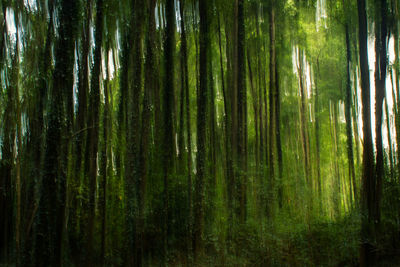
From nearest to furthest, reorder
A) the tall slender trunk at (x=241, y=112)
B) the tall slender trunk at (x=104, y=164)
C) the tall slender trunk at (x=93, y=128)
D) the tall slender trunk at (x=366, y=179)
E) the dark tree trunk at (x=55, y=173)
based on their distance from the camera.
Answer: the dark tree trunk at (x=55, y=173) → the tall slender trunk at (x=366, y=179) → the tall slender trunk at (x=93, y=128) → the tall slender trunk at (x=104, y=164) → the tall slender trunk at (x=241, y=112)

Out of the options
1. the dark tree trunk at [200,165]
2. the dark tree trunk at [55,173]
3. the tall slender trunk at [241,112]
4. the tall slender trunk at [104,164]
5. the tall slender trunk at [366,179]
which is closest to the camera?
the dark tree trunk at [55,173]

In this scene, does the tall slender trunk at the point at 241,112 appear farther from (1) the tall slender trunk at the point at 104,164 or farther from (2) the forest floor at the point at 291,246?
(1) the tall slender trunk at the point at 104,164

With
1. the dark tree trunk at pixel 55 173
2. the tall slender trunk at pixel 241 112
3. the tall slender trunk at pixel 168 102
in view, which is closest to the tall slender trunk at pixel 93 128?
the tall slender trunk at pixel 168 102

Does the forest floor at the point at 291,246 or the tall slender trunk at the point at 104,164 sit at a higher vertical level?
the tall slender trunk at the point at 104,164

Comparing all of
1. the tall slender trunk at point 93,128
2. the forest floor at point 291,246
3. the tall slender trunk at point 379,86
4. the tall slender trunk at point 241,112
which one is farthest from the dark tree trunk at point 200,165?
the tall slender trunk at point 379,86

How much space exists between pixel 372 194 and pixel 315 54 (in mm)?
8073

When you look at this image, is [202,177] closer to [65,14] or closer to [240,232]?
[240,232]

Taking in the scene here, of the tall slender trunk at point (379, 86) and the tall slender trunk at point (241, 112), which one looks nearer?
the tall slender trunk at point (379, 86)

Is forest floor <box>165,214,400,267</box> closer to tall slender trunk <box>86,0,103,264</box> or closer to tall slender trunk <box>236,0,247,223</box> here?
tall slender trunk <box>236,0,247,223</box>

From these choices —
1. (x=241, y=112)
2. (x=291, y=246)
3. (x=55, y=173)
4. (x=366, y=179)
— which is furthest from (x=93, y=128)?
(x=366, y=179)

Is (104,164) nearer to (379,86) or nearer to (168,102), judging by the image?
(168,102)

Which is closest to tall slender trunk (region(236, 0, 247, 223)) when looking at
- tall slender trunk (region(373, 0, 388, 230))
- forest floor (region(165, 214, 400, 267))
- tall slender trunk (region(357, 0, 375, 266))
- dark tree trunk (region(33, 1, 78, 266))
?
forest floor (region(165, 214, 400, 267))

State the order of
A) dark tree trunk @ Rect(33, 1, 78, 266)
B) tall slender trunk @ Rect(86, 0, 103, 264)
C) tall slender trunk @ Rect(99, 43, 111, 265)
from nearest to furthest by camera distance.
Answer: dark tree trunk @ Rect(33, 1, 78, 266), tall slender trunk @ Rect(86, 0, 103, 264), tall slender trunk @ Rect(99, 43, 111, 265)

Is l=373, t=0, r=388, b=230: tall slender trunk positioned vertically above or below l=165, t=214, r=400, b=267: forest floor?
above
